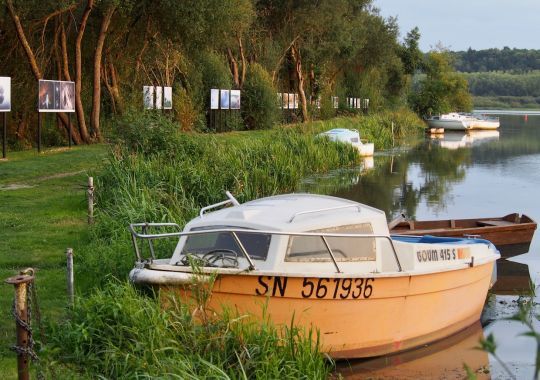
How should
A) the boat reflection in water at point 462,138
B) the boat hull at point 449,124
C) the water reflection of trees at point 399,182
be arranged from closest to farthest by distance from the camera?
1. the water reflection of trees at point 399,182
2. the boat reflection in water at point 462,138
3. the boat hull at point 449,124

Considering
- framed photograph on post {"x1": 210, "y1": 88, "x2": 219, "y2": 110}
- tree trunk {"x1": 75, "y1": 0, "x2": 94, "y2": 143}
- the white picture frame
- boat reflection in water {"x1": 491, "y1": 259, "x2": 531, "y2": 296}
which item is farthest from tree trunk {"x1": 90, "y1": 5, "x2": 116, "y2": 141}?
boat reflection in water {"x1": 491, "y1": 259, "x2": 531, "y2": 296}

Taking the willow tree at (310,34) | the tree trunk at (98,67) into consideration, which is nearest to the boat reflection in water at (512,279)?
the tree trunk at (98,67)

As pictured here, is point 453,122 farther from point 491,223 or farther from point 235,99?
point 491,223

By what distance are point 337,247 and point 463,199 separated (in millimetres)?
19074

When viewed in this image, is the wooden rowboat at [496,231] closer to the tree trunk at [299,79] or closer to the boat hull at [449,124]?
the tree trunk at [299,79]

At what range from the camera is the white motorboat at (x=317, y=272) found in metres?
9.51

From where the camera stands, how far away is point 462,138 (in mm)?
68000

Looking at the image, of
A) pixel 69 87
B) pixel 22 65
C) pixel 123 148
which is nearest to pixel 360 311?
pixel 123 148

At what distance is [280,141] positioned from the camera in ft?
107

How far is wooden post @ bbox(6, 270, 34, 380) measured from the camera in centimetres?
697

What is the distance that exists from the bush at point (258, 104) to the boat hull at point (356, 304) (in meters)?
33.4

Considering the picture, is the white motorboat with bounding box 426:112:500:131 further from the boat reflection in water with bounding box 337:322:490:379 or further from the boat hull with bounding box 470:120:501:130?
the boat reflection in water with bounding box 337:322:490:379

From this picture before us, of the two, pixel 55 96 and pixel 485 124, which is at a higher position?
pixel 55 96

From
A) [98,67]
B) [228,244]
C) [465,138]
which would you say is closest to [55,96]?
[98,67]
